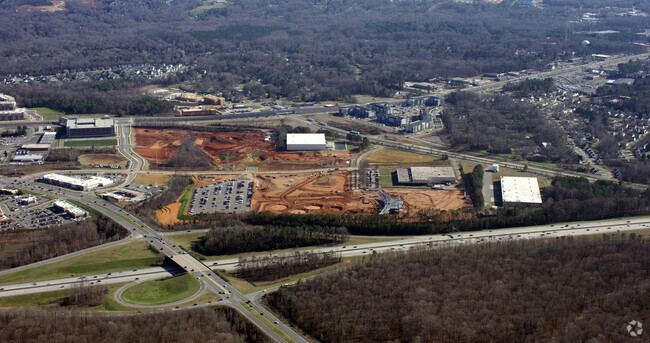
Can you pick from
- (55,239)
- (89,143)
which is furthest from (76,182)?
(89,143)

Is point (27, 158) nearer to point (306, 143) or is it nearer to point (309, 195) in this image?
point (306, 143)

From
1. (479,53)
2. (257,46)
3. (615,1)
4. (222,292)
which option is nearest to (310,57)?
(257,46)

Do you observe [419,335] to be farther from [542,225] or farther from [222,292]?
[542,225]

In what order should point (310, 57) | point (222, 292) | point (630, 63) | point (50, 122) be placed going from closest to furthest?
point (222, 292), point (50, 122), point (630, 63), point (310, 57)

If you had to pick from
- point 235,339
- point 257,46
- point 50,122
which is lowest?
point 235,339

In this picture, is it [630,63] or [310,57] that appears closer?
[630,63]

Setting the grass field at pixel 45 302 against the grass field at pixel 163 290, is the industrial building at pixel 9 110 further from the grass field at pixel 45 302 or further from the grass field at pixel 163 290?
the grass field at pixel 163 290

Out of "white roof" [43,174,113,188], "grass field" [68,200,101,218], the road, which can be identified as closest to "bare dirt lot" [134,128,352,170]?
"white roof" [43,174,113,188]
